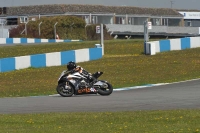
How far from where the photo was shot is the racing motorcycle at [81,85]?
56.0 feet

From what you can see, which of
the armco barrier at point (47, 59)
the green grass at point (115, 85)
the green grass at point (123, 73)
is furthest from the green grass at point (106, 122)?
the armco barrier at point (47, 59)

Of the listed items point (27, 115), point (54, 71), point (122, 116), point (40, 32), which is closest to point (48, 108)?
point (27, 115)

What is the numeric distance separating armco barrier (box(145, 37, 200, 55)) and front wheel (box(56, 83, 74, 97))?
1537 centimetres

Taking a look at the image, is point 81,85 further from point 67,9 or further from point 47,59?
point 67,9

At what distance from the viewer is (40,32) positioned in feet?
184

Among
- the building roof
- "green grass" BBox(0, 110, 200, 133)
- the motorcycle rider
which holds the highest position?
the building roof

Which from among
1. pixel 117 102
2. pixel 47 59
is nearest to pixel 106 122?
pixel 117 102

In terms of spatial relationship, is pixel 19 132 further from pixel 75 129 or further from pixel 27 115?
pixel 27 115

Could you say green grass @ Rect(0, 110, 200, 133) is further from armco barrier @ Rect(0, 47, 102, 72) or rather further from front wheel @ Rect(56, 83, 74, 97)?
armco barrier @ Rect(0, 47, 102, 72)

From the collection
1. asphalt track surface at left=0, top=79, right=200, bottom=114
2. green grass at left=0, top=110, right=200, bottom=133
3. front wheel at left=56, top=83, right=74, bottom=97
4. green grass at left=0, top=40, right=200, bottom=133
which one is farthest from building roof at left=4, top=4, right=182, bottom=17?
green grass at left=0, top=110, right=200, bottom=133

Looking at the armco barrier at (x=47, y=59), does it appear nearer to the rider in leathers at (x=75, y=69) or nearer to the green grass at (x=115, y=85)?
the green grass at (x=115, y=85)

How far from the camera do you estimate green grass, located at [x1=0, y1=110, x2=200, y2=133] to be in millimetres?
9867

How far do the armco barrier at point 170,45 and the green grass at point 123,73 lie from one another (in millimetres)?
633

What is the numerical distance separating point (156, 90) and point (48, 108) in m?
4.87
